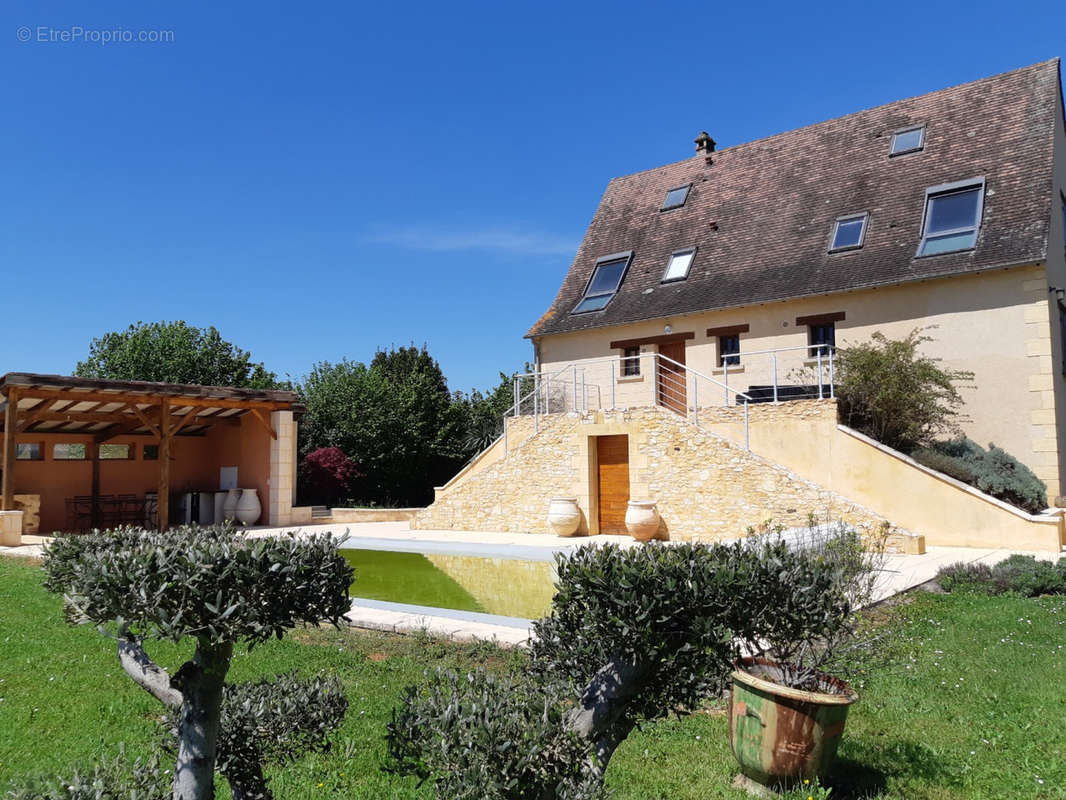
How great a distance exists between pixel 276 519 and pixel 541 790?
18321mm

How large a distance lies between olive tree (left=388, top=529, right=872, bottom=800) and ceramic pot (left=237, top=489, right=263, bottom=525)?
1730cm

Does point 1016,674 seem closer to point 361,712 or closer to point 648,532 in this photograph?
point 361,712

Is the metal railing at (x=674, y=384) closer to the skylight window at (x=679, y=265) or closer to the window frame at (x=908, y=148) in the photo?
the skylight window at (x=679, y=265)

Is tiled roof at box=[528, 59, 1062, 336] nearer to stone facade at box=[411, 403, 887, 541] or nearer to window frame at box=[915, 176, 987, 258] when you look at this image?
window frame at box=[915, 176, 987, 258]

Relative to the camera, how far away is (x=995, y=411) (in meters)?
14.3

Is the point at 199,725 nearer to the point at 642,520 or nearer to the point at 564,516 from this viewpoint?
the point at 642,520

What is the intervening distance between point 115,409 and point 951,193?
20.7 metres

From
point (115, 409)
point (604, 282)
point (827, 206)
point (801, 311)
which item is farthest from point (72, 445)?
point (827, 206)

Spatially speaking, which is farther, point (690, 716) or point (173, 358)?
point (173, 358)

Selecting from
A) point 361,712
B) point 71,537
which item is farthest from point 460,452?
point 71,537

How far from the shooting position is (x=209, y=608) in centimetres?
204

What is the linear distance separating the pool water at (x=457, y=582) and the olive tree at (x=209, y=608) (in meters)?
4.75

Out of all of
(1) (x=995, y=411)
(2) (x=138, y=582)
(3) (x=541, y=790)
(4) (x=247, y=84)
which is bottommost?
(3) (x=541, y=790)

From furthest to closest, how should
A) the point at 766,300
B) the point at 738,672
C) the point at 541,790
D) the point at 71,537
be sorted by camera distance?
the point at 766,300 → the point at 738,672 → the point at 71,537 → the point at 541,790
